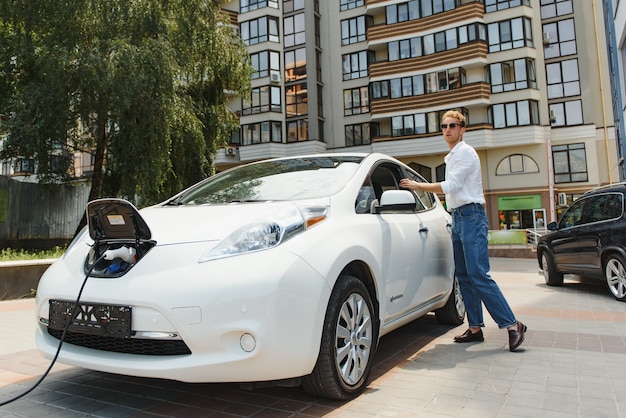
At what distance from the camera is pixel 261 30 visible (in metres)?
38.1

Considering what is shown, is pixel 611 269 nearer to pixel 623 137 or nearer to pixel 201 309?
pixel 201 309

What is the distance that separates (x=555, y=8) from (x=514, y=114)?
9.45 meters

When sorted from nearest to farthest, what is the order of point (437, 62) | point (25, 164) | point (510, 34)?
1. point (25, 164)
2. point (510, 34)
3. point (437, 62)

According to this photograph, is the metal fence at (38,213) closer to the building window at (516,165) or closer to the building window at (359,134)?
the building window at (359,134)

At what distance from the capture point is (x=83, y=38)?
45.3 ft

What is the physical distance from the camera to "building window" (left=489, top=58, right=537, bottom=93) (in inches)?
1233

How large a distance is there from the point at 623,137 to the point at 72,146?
18.7 m

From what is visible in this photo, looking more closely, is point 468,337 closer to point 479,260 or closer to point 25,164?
point 479,260

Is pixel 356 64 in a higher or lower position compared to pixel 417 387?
higher

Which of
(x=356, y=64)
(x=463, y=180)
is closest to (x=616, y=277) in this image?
(x=463, y=180)

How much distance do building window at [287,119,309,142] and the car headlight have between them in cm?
3457

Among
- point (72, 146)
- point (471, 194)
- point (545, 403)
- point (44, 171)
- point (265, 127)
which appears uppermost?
point (265, 127)

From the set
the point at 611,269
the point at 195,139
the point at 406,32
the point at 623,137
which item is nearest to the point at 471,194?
the point at 611,269

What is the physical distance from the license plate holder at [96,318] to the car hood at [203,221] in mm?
435
